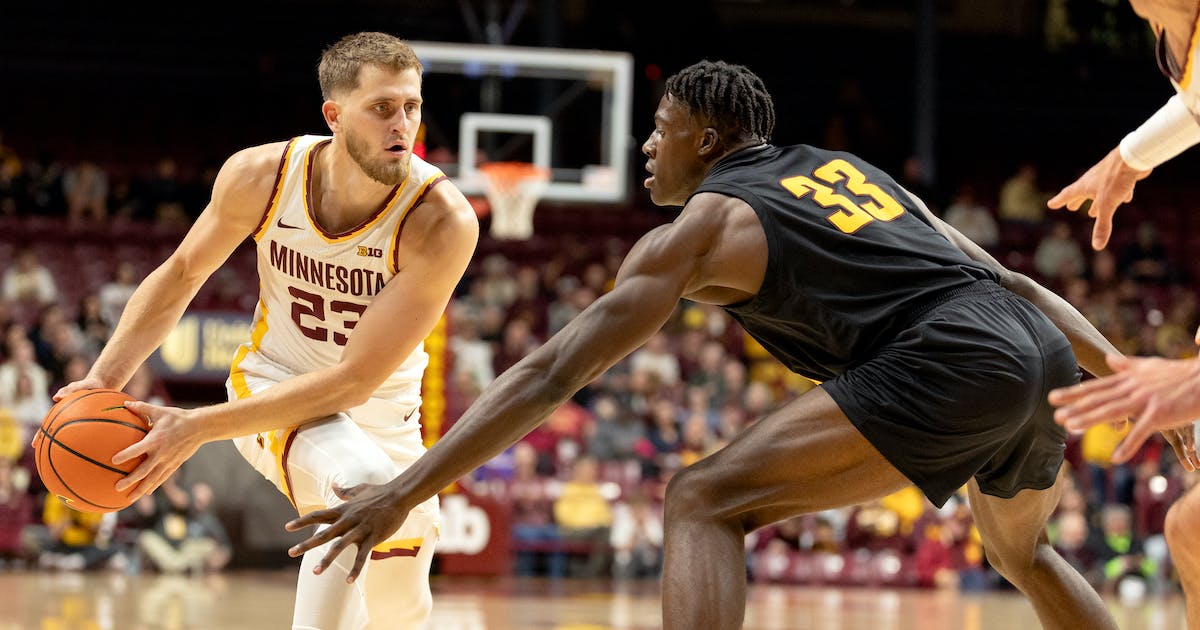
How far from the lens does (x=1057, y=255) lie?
51.9ft

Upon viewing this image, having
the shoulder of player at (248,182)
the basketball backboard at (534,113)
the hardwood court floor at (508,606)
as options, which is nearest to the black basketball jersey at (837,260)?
the shoulder of player at (248,182)

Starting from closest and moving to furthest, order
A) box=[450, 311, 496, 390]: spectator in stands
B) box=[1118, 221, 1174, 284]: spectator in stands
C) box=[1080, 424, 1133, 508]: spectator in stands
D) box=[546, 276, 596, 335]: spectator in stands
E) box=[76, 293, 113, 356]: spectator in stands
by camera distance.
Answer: box=[1080, 424, 1133, 508]: spectator in stands, box=[76, 293, 113, 356]: spectator in stands, box=[450, 311, 496, 390]: spectator in stands, box=[546, 276, 596, 335]: spectator in stands, box=[1118, 221, 1174, 284]: spectator in stands

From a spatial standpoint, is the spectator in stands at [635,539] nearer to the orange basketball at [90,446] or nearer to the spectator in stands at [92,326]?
the spectator in stands at [92,326]

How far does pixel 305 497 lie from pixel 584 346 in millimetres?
1263

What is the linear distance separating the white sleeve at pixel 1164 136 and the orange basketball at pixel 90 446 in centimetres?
289

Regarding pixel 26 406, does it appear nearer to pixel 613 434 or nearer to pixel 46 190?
pixel 46 190

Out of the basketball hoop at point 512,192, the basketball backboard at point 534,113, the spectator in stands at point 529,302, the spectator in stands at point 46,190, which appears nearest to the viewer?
the spectator in stands at point 529,302

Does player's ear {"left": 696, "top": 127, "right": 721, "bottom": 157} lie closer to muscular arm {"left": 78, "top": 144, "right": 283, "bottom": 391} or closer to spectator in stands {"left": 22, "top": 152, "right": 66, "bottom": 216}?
muscular arm {"left": 78, "top": 144, "right": 283, "bottom": 391}

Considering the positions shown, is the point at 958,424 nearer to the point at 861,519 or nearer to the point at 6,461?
the point at 861,519

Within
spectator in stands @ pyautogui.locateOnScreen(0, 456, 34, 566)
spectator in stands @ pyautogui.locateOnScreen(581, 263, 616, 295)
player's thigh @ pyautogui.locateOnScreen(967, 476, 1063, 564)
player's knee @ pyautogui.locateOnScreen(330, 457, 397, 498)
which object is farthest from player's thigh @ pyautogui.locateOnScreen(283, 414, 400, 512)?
spectator in stands @ pyautogui.locateOnScreen(581, 263, 616, 295)

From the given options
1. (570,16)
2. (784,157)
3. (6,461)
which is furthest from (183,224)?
(784,157)

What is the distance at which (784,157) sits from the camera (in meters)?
3.73

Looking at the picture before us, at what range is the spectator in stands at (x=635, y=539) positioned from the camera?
11664 millimetres

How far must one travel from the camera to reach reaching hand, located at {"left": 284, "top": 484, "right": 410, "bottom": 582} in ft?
10.3
